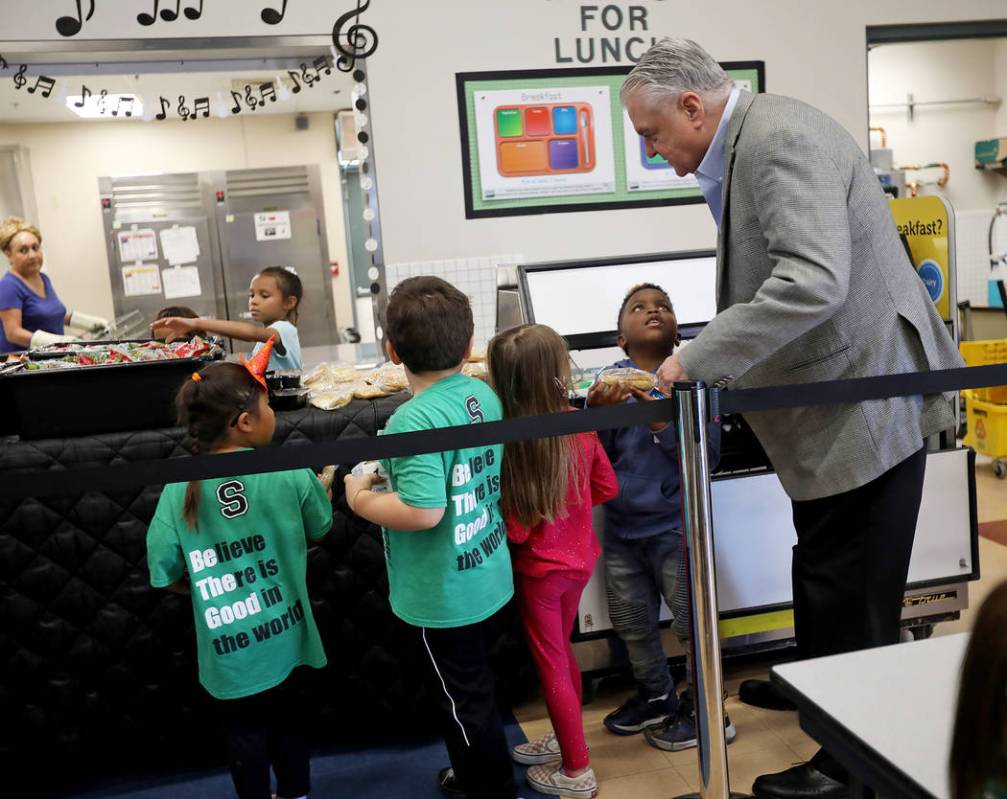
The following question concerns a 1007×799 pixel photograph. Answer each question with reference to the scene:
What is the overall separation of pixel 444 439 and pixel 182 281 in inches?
228

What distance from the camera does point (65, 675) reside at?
2314 mm

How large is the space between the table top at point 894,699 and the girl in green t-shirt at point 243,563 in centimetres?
108

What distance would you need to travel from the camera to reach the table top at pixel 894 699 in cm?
94

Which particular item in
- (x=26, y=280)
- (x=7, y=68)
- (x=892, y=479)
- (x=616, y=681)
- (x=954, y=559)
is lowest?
(x=616, y=681)

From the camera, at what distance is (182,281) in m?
6.89

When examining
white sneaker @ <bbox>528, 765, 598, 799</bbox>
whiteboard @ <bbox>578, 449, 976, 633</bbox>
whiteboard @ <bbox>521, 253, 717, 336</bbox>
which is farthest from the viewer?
whiteboard @ <bbox>521, 253, 717, 336</bbox>

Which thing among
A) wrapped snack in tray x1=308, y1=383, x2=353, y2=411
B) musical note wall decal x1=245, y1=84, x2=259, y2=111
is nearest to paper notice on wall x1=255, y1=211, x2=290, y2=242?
musical note wall decal x1=245, y1=84, x2=259, y2=111

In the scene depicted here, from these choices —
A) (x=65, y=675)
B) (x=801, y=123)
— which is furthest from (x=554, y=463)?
(x=65, y=675)

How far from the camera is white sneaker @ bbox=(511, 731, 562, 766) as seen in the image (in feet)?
7.66

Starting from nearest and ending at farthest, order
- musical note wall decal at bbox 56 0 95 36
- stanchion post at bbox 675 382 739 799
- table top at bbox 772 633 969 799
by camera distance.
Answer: table top at bbox 772 633 969 799
stanchion post at bbox 675 382 739 799
musical note wall decal at bbox 56 0 95 36

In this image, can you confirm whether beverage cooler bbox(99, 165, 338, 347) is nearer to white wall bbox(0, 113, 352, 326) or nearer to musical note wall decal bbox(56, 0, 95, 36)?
white wall bbox(0, 113, 352, 326)

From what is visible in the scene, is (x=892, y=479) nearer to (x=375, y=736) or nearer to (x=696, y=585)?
(x=696, y=585)

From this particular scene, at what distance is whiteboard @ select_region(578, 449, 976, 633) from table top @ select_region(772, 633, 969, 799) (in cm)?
138

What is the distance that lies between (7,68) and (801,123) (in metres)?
3.67
